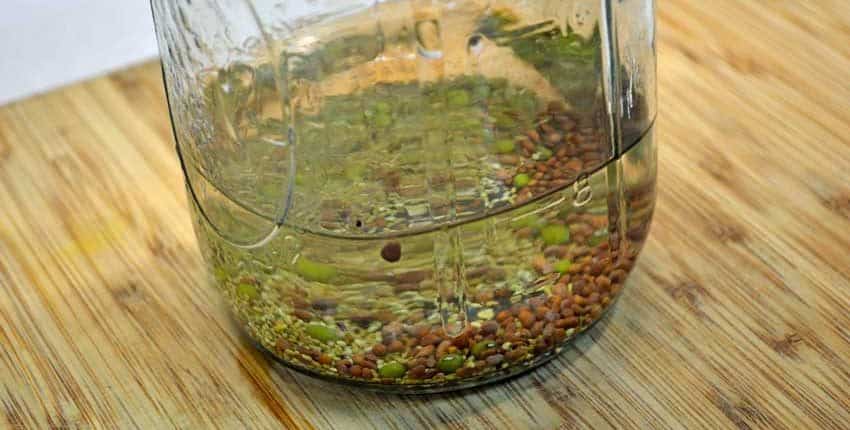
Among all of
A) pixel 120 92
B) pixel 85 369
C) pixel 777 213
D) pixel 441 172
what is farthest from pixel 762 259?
pixel 120 92

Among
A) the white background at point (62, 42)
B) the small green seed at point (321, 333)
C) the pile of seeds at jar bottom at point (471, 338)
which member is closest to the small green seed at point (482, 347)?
the pile of seeds at jar bottom at point (471, 338)

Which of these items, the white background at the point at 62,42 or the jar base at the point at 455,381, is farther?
the white background at the point at 62,42

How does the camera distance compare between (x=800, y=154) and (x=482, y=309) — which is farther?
(x=800, y=154)

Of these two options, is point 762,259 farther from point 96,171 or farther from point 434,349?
point 96,171

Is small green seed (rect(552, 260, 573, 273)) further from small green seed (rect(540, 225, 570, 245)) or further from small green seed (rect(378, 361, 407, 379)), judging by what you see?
small green seed (rect(378, 361, 407, 379))

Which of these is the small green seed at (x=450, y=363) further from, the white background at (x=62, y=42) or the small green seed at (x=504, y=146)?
the white background at (x=62, y=42)

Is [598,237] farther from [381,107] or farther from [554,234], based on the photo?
[381,107]

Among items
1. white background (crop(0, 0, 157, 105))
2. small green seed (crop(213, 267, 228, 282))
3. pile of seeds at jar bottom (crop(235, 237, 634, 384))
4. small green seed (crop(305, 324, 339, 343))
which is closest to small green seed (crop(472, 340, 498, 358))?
pile of seeds at jar bottom (crop(235, 237, 634, 384))

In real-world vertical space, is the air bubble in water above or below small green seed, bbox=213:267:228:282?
above
